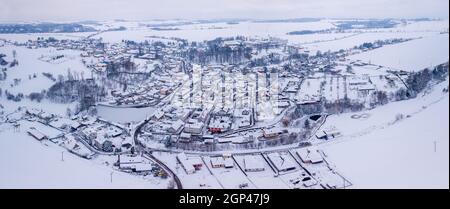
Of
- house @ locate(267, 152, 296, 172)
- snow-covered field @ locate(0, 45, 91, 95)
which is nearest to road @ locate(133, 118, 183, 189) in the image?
house @ locate(267, 152, 296, 172)

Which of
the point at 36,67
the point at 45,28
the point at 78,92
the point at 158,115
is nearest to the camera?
the point at 45,28

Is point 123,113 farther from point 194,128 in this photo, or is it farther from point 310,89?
point 310,89

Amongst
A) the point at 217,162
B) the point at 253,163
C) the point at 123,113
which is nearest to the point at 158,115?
Result: the point at 123,113

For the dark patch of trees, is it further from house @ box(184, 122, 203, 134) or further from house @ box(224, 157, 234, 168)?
house @ box(224, 157, 234, 168)

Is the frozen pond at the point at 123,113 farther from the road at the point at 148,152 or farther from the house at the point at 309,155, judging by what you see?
the house at the point at 309,155
